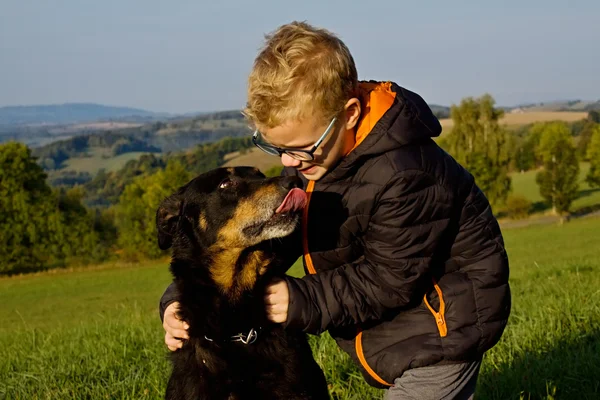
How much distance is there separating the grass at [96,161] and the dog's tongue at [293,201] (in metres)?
175

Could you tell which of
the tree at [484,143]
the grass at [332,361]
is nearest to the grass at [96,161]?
the tree at [484,143]

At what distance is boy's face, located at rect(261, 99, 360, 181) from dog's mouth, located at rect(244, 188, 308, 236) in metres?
0.21

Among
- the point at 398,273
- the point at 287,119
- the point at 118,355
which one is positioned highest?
the point at 287,119

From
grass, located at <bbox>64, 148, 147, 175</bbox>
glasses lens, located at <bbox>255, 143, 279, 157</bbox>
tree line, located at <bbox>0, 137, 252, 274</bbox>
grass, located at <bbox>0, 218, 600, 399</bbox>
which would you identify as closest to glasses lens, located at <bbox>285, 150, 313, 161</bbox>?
glasses lens, located at <bbox>255, 143, 279, 157</bbox>

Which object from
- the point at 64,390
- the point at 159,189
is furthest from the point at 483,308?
the point at 159,189

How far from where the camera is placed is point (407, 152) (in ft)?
11.2

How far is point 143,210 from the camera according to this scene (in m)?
56.9

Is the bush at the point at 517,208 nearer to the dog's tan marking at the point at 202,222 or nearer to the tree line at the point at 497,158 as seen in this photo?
the tree line at the point at 497,158

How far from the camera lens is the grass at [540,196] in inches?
2687

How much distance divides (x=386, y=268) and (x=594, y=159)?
2860 inches

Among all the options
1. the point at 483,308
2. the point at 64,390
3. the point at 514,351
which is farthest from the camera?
the point at 514,351

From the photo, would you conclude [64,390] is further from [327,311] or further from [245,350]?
[327,311]

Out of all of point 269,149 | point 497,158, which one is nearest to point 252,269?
point 269,149

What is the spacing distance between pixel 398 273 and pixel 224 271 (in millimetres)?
1025
